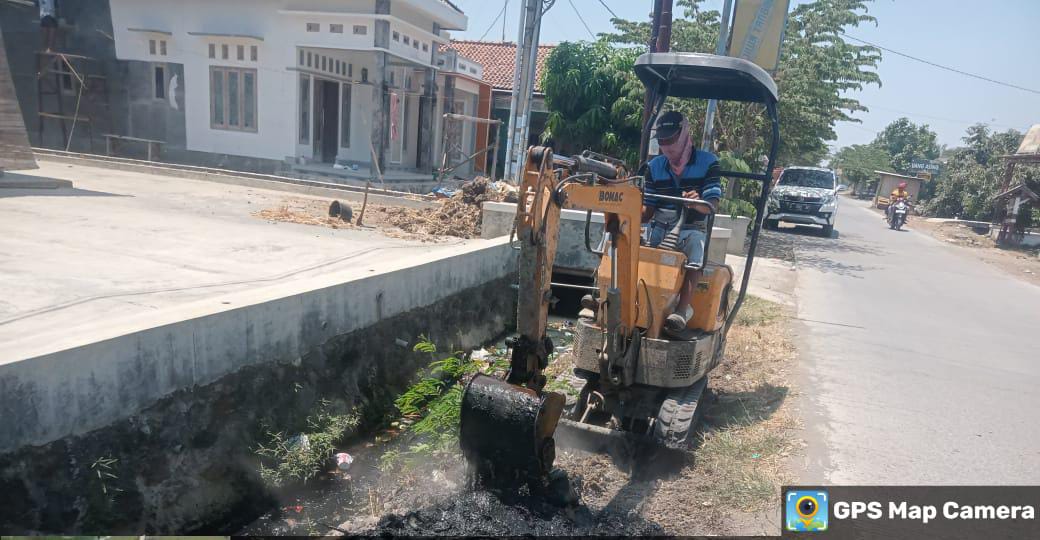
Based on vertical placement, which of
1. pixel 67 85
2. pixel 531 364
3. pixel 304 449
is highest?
pixel 67 85

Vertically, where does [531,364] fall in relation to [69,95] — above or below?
below

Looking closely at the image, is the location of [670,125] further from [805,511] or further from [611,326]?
[805,511]

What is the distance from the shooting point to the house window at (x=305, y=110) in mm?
16469

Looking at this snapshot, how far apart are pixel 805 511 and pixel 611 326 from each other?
1604 mm

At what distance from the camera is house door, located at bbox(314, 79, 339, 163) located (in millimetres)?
17641

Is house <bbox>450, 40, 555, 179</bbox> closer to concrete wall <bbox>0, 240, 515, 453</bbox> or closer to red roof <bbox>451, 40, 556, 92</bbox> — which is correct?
red roof <bbox>451, 40, 556, 92</bbox>

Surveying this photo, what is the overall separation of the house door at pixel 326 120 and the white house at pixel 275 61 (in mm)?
29

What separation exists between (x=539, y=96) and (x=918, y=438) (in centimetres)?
2071

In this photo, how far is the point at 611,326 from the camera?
14.4ft

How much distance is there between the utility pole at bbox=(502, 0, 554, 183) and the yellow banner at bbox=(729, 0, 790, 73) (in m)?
4.69

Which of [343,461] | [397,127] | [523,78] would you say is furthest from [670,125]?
[397,127]

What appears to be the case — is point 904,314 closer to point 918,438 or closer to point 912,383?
point 912,383

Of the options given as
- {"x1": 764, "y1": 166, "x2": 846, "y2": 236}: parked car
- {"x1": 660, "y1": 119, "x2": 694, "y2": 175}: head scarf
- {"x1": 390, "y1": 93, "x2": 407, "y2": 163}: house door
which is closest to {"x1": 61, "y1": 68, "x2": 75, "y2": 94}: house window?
{"x1": 390, "y1": 93, "x2": 407, "y2": 163}: house door

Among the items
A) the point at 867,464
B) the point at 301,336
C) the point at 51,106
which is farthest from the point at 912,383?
the point at 51,106
